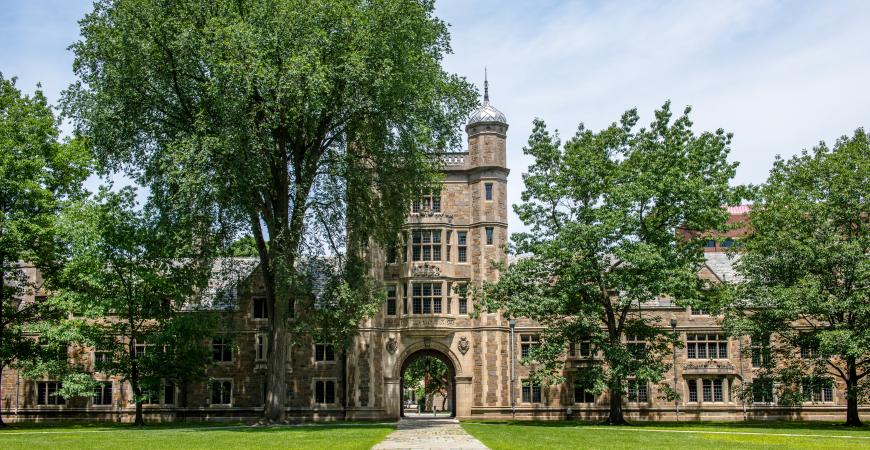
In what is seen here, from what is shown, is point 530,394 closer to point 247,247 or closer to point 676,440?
point 247,247

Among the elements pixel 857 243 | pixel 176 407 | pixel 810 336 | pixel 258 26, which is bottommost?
pixel 176 407

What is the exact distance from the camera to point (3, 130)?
3759cm

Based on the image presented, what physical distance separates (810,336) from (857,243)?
4.44 meters

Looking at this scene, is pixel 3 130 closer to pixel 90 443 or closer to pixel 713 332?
pixel 90 443

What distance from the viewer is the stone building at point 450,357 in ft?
145

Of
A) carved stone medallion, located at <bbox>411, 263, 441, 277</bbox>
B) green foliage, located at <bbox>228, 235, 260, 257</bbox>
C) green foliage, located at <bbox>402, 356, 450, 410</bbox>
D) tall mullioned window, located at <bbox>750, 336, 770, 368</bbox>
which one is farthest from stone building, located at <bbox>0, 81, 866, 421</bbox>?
green foliage, located at <bbox>402, 356, 450, 410</bbox>

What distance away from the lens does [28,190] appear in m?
37.2

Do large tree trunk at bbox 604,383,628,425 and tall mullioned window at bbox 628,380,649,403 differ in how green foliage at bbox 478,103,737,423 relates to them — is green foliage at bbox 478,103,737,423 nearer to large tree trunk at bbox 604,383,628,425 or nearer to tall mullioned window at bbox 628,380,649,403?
large tree trunk at bbox 604,383,628,425

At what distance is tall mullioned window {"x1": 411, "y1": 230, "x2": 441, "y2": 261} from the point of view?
4481 centimetres

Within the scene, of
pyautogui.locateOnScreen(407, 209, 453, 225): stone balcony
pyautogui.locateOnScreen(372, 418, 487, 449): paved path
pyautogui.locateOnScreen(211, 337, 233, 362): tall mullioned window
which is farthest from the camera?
pyautogui.locateOnScreen(211, 337, 233, 362): tall mullioned window

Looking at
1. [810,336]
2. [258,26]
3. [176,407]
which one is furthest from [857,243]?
[176,407]

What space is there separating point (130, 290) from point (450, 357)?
15884mm

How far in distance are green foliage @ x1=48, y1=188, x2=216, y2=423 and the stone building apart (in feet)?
14.6

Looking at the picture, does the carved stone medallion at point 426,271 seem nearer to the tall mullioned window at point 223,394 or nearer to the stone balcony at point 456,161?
the stone balcony at point 456,161
